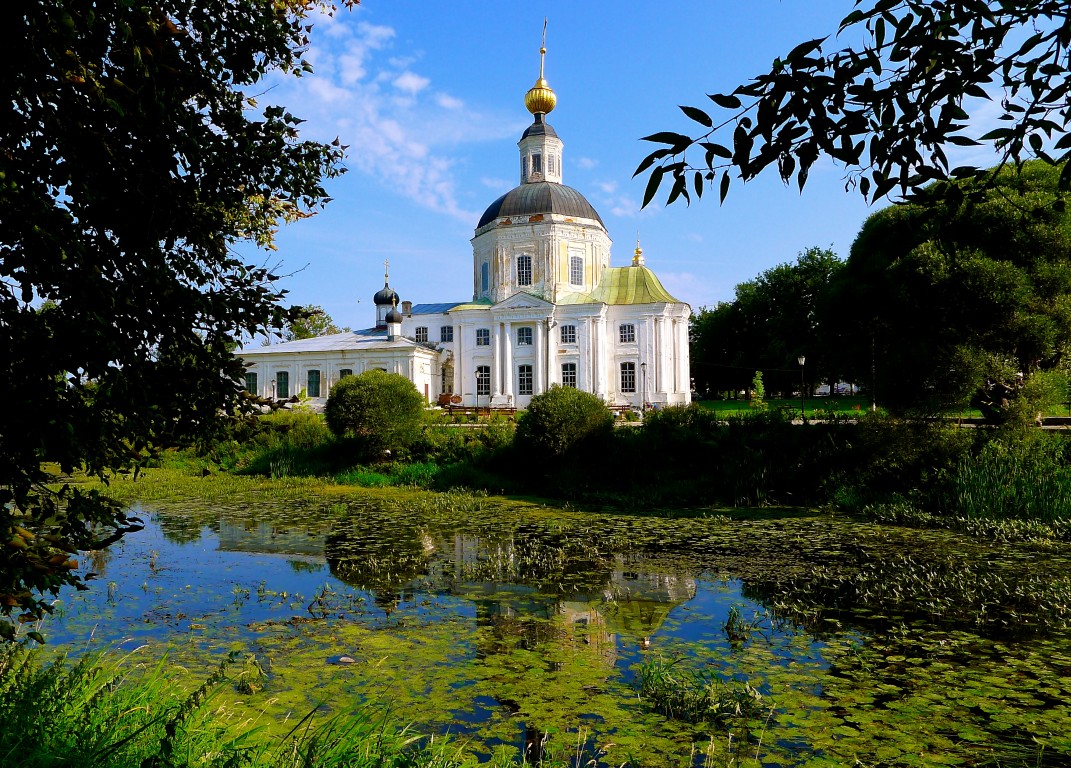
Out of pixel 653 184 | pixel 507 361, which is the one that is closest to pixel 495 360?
pixel 507 361

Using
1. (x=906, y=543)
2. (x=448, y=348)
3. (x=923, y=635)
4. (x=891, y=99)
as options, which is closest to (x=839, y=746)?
(x=923, y=635)

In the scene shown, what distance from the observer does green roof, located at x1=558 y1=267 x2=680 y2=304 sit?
3806 centimetres

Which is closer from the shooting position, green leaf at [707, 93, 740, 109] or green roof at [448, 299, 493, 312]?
green leaf at [707, 93, 740, 109]

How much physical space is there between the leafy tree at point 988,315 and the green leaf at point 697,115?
11.6 m

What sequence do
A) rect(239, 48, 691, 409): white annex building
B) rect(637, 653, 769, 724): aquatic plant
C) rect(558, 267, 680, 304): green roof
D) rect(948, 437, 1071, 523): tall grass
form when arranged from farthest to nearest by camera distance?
rect(558, 267, 680, 304): green roof
rect(239, 48, 691, 409): white annex building
rect(948, 437, 1071, 523): tall grass
rect(637, 653, 769, 724): aquatic plant

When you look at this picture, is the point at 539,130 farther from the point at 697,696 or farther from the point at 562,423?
the point at 697,696

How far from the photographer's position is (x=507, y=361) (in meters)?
37.5

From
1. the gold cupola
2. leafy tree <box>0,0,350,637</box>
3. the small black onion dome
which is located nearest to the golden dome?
the gold cupola

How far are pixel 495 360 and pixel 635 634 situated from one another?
31.8 m

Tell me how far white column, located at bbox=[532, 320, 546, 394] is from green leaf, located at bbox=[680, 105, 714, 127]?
34.5 meters

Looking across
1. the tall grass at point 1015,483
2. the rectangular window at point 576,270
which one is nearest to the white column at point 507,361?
the rectangular window at point 576,270

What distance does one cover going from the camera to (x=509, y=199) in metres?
40.5

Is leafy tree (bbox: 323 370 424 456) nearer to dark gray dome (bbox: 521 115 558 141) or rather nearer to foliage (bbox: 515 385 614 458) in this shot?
foliage (bbox: 515 385 614 458)

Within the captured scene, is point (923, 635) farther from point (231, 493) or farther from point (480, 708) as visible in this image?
point (231, 493)
